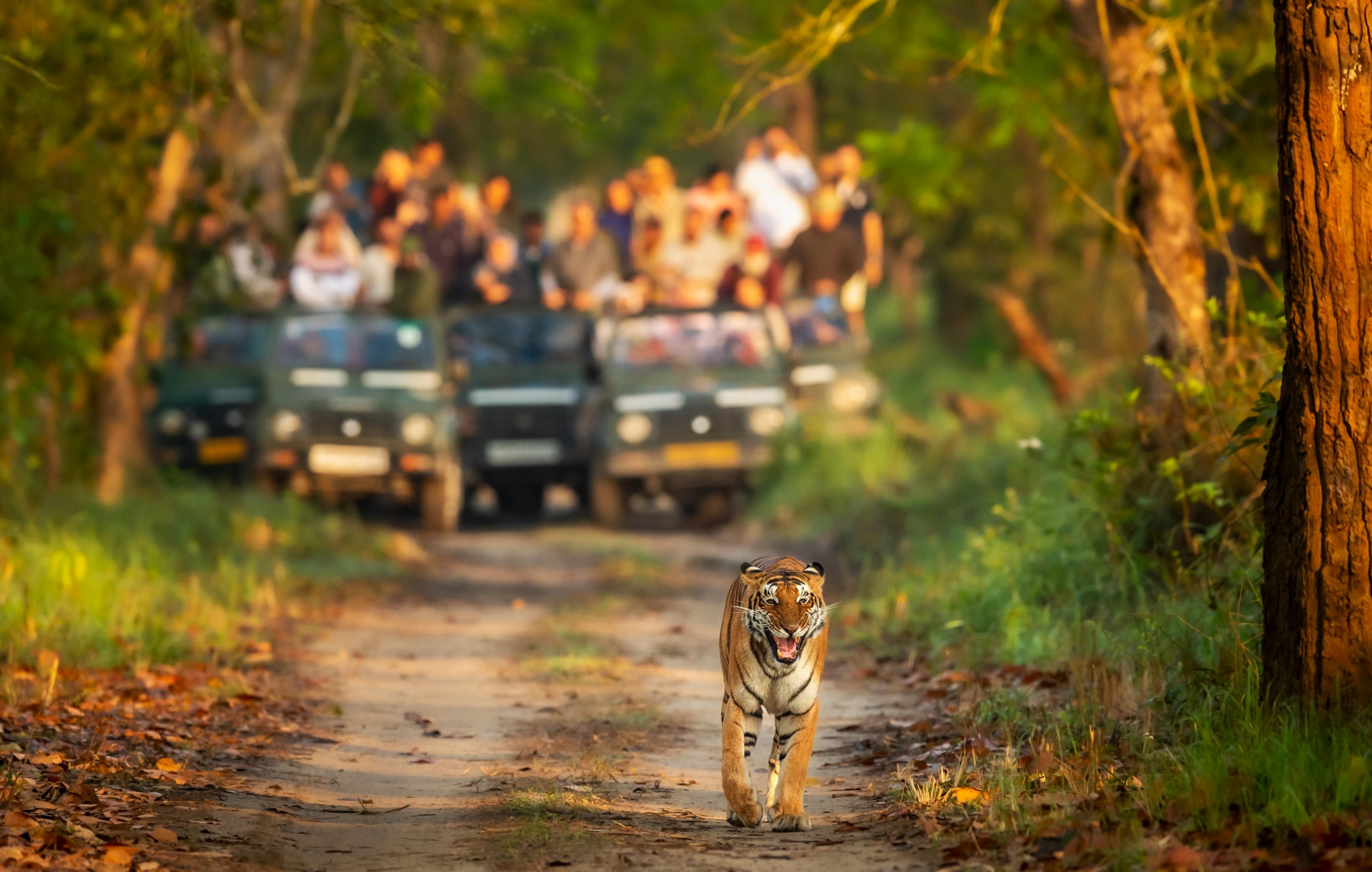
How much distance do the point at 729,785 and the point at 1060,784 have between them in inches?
44.6

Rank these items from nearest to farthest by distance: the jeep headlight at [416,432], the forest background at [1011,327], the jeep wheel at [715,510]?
1. the forest background at [1011,327]
2. the jeep headlight at [416,432]
3. the jeep wheel at [715,510]

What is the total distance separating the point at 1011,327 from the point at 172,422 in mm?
8821

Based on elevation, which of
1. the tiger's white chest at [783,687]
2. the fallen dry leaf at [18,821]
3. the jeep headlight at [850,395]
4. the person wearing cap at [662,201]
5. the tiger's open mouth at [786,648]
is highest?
the person wearing cap at [662,201]

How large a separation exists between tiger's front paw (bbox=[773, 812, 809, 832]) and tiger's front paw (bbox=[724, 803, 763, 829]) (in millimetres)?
35

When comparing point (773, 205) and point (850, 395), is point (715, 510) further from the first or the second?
point (773, 205)

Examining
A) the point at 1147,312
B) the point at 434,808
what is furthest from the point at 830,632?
the point at 434,808

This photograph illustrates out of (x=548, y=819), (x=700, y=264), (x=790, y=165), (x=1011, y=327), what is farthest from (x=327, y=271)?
(x=548, y=819)

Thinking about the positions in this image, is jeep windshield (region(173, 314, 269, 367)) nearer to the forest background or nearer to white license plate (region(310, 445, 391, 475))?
the forest background

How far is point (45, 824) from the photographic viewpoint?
274 inches

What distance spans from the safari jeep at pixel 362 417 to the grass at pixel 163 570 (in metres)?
0.76

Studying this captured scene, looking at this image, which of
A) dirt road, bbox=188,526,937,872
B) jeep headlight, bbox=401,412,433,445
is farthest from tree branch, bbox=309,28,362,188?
jeep headlight, bbox=401,412,433,445

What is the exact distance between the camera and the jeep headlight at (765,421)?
2014 centimetres

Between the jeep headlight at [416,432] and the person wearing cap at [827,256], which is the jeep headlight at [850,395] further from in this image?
the jeep headlight at [416,432]

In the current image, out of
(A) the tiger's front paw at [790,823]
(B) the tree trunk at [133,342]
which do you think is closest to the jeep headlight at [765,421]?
(B) the tree trunk at [133,342]
